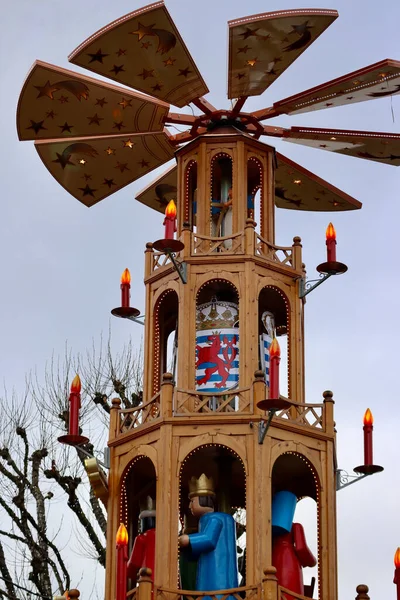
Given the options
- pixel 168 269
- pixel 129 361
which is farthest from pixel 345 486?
pixel 129 361

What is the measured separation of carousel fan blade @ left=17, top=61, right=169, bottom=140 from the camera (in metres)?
27.5

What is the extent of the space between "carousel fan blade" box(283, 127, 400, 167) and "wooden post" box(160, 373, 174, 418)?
219 inches

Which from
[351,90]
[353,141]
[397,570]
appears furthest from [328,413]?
[351,90]

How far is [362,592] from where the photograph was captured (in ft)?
83.6

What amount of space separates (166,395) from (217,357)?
4.50 ft

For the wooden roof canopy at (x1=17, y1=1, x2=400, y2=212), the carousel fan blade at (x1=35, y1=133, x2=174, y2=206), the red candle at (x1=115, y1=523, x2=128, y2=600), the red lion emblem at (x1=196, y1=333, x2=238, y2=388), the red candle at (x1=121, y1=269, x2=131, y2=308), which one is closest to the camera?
the red candle at (x1=115, y1=523, x2=128, y2=600)

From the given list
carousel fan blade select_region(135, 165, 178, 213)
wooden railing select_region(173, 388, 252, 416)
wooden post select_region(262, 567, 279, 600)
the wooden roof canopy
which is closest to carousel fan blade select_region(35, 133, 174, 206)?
the wooden roof canopy

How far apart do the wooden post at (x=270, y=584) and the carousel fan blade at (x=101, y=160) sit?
8.60 meters

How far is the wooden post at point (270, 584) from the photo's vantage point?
2425 cm

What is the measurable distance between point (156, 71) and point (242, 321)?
4452 mm

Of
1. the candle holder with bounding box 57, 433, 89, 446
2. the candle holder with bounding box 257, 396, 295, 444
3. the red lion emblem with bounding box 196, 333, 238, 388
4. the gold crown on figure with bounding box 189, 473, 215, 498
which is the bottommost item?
the gold crown on figure with bounding box 189, 473, 215, 498

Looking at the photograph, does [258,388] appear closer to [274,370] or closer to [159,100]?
[274,370]

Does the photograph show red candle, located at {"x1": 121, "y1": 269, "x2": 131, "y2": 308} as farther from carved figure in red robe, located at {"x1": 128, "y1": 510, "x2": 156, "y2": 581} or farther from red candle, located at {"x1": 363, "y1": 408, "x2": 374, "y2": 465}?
red candle, located at {"x1": 363, "y1": 408, "x2": 374, "y2": 465}

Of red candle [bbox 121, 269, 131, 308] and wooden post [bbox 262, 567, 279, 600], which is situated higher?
red candle [bbox 121, 269, 131, 308]
